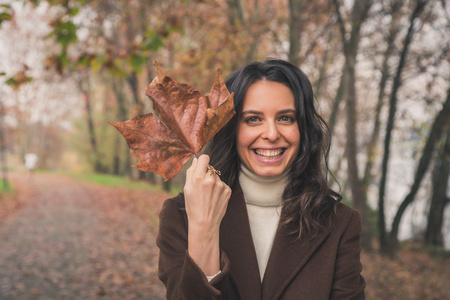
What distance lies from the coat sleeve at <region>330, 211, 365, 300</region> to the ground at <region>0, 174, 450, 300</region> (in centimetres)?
439

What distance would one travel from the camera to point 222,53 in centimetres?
787

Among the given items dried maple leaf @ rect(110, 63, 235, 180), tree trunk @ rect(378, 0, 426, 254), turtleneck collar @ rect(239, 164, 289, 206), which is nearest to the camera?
dried maple leaf @ rect(110, 63, 235, 180)

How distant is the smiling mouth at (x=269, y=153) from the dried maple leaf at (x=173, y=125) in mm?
409

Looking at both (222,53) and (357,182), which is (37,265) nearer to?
(222,53)

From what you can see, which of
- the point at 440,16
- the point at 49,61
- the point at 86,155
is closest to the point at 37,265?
the point at 49,61

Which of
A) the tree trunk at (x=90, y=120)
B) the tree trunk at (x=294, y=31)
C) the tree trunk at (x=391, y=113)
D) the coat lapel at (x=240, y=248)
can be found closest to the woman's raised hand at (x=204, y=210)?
the coat lapel at (x=240, y=248)

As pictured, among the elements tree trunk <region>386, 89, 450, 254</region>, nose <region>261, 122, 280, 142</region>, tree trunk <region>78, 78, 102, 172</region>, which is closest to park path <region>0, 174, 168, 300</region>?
nose <region>261, 122, 280, 142</region>

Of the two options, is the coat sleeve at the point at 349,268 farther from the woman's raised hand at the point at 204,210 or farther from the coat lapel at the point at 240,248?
the woman's raised hand at the point at 204,210

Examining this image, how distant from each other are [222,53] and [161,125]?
6789 millimetres

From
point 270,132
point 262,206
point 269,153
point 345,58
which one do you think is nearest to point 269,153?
point 269,153

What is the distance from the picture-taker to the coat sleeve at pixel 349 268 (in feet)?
5.33

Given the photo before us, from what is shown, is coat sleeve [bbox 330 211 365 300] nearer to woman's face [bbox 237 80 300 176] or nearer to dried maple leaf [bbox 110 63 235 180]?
woman's face [bbox 237 80 300 176]

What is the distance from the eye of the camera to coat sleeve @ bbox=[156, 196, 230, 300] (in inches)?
55.2

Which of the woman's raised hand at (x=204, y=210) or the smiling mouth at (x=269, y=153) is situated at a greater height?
the smiling mouth at (x=269, y=153)
